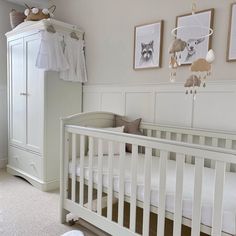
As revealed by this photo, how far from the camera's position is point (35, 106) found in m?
2.75

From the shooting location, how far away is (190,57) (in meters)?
2.12

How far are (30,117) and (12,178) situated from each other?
33.7 inches

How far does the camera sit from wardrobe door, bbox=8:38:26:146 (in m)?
2.96

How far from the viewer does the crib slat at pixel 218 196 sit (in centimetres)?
109

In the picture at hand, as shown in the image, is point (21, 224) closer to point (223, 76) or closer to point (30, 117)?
point (30, 117)

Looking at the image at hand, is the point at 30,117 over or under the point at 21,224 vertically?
over

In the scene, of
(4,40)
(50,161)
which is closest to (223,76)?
(50,161)

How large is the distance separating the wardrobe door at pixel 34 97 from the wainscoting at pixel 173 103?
25.1 inches

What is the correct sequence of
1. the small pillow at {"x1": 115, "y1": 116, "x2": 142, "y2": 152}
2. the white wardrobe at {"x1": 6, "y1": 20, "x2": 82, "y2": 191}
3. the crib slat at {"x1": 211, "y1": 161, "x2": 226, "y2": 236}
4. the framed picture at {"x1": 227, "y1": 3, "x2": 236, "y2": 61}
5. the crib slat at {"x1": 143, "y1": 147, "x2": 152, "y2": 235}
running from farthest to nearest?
the white wardrobe at {"x1": 6, "y1": 20, "x2": 82, "y2": 191}, the small pillow at {"x1": 115, "y1": 116, "x2": 142, "y2": 152}, the framed picture at {"x1": 227, "y1": 3, "x2": 236, "y2": 61}, the crib slat at {"x1": 143, "y1": 147, "x2": 152, "y2": 235}, the crib slat at {"x1": 211, "y1": 161, "x2": 226, "y2": 236}

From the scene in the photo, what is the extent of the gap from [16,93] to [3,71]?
2.12 ft

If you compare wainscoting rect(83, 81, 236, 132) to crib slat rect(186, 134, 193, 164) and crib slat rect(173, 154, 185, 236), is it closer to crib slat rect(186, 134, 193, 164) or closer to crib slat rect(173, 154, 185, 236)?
crib slat rect(186, 134, 193, 164)

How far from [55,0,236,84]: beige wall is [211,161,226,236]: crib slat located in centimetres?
107

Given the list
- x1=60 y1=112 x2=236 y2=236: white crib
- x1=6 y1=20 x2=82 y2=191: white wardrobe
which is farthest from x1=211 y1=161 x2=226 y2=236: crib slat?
x1=6 y1=20 x2=82 y2=191: white wardrobe

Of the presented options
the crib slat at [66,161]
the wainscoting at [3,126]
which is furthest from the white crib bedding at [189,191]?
the wainscoting at [3,126]
